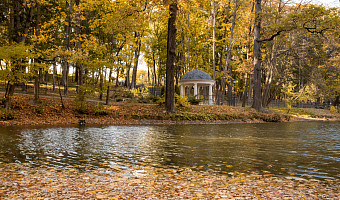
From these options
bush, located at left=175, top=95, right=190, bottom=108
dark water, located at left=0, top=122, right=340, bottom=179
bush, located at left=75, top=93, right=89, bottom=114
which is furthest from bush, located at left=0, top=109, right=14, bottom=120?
bush, located at left=175, top=95, right=190, bottom=108

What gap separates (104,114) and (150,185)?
14.6 m

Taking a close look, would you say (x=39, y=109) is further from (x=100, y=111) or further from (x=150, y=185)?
(x=150, y=185)

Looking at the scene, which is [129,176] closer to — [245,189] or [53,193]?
[53,193]

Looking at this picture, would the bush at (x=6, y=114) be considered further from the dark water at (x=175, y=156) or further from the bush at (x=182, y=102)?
the bush at (x=182, y=102)

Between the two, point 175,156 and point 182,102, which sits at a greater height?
point 182,102

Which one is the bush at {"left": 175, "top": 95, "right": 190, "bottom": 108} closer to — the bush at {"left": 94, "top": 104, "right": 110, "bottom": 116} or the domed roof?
the bush at {"left": 94, "top": 104, "right": 110, "bottom": 116}

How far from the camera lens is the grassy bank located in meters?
15.7

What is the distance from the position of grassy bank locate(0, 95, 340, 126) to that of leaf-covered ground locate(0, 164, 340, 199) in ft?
36.5

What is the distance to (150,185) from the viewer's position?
4.32 metres

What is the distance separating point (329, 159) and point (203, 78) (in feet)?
68.0

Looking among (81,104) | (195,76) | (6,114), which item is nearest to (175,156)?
(6,114)

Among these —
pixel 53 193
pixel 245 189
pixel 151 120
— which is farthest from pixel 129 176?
pixel 151 120

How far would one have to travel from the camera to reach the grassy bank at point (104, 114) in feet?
51.5

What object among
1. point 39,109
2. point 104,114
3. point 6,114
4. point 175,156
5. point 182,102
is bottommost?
point 175,156
